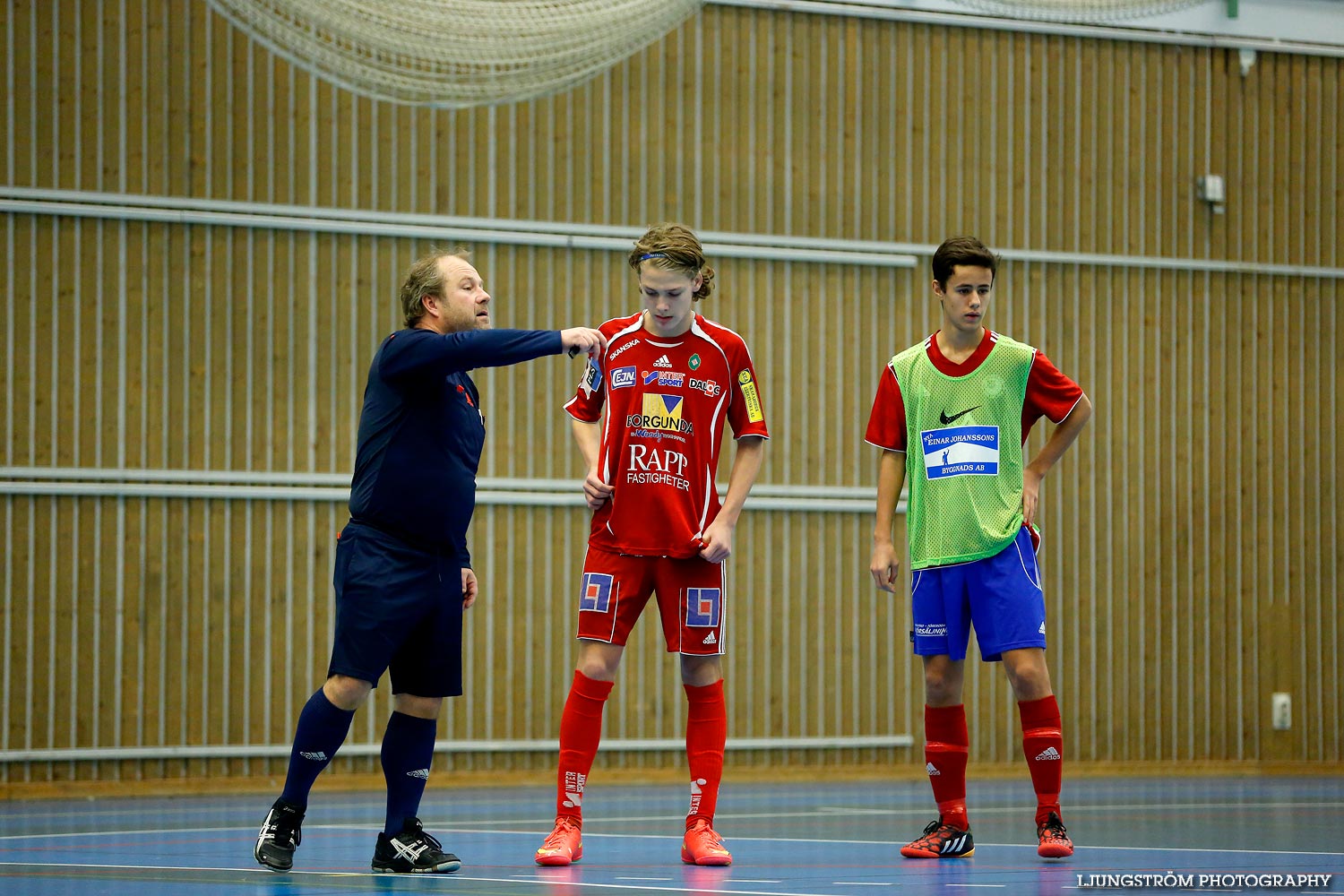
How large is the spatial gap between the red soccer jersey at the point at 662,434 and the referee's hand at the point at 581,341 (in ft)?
1.84

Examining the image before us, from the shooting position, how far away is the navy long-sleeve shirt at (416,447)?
14.7 ft

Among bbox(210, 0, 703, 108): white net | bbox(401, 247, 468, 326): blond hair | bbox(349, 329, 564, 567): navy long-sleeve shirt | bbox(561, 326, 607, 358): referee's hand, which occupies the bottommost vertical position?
bbox(349, 329, 564, 567): navy long-sleeve shirt

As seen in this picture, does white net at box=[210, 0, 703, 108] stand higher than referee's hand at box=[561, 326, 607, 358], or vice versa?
white net at box=[210, 0, 703, 108]

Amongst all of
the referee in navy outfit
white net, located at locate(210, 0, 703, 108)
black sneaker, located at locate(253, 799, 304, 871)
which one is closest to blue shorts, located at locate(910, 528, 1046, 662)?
the referee in navy outfit

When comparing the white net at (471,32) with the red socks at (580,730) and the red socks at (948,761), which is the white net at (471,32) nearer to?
the red socks at (580,730)

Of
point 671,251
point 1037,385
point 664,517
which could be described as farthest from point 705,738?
point 1037,385

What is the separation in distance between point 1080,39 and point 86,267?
728 cm

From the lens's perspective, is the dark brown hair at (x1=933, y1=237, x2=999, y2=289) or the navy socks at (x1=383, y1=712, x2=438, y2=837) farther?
the dark brown hair at (x1=933, y1=237, x2=999, y2=289)

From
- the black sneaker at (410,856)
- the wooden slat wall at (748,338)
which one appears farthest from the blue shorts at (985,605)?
the wooden slat wall at (748,338)

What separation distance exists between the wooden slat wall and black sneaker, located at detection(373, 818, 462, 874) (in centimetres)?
556

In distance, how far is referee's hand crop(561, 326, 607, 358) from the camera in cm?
426

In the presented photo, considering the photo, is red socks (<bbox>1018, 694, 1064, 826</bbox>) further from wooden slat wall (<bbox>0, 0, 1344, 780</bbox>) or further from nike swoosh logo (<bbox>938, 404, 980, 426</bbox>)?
wooden slat wall (<bbox>0, 0, 1344, 780</bbox>)

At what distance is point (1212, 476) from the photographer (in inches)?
470

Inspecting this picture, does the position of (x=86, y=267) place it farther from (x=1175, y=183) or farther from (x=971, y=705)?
(x=1175, y=183)
